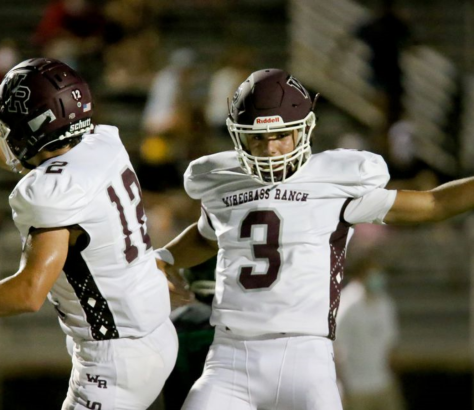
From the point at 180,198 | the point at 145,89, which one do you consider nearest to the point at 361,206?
the point at 180,198

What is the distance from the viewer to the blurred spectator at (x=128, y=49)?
855cm

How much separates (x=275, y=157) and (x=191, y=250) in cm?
59

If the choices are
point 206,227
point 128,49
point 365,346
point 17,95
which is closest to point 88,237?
point 17,95

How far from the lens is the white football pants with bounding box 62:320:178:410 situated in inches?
117

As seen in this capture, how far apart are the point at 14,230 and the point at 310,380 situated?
16.4 feet

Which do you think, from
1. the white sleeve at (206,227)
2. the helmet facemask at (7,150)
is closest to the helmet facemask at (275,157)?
the white sleeve at (206,227)

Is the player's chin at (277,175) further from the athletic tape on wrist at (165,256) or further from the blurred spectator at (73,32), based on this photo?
the blurred spectator at (73,32)

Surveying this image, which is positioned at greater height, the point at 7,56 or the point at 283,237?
the point at 283,237

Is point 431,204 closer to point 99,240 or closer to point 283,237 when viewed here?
point 283,237

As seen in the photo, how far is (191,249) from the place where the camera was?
355cm

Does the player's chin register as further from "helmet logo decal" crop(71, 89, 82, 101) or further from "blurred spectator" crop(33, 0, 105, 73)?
"blurred spectator" crop(33, 0, 105, 73)

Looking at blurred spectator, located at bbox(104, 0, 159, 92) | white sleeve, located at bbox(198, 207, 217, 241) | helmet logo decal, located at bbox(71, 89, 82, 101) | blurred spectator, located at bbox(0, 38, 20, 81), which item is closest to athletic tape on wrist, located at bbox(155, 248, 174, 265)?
white sleeve, located at bbox(198, 207, 217, 241)

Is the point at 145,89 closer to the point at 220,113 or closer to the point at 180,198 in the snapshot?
the point at 220,113

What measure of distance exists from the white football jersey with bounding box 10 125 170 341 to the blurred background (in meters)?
3.14
